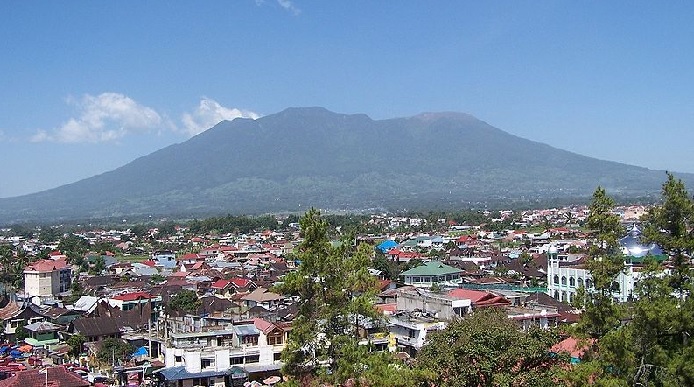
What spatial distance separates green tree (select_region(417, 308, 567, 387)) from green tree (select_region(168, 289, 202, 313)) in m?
18.0

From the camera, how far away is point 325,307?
10195 mm

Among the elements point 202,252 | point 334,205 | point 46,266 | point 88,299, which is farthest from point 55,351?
point 334,205

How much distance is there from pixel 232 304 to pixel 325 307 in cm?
2069

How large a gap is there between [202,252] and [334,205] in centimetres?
11726

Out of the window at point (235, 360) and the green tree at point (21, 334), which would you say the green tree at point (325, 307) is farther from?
the green tree at point (21, 334)

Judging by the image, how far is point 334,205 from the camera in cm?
17762

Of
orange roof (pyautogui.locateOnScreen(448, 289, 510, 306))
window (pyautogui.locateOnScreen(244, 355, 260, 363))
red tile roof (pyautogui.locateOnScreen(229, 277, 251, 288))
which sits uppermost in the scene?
orange roof (pyautogui.locateOnScreen(448, 289, 510, 306))

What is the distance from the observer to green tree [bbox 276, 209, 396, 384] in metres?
10.1

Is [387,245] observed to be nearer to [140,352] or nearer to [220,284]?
[220,284]

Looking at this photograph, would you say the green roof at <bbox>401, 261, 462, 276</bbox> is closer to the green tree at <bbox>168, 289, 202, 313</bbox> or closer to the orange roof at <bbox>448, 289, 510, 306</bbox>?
the orange roof at <bbox>448, 289, 510, 306</bbox>

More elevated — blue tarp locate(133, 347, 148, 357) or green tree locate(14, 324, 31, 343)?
blue tarp locate(133, 347, 148, 357)

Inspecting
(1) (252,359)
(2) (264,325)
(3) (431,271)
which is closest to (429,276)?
(3) (431,271)

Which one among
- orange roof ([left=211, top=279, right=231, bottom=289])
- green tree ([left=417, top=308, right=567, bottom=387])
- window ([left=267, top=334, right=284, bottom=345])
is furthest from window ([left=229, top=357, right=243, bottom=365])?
orange roof ([left=211, top=279, right=231, bottom=289])

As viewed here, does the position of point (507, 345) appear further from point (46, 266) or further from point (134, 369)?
point (46, 266)
